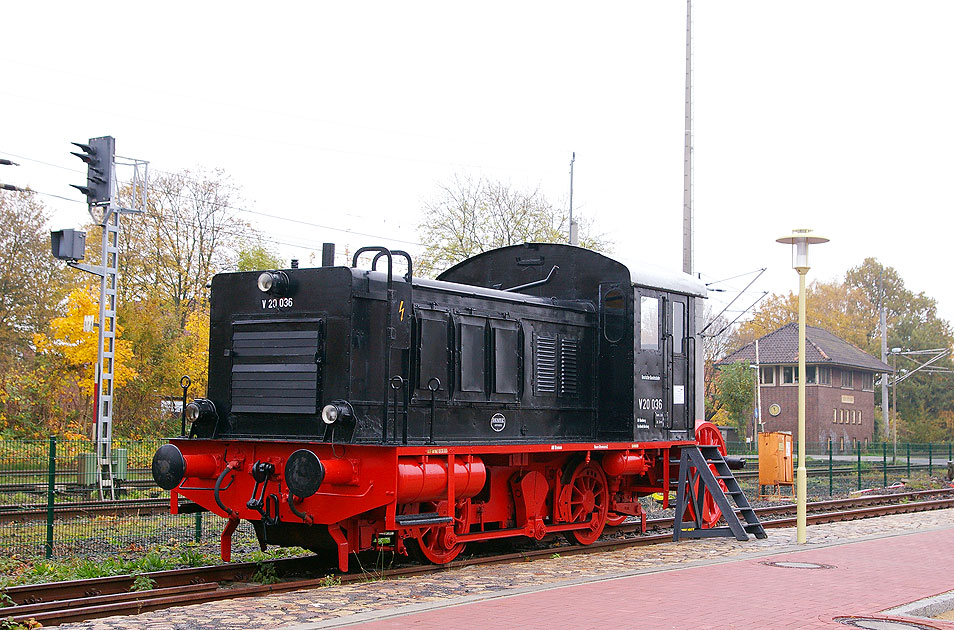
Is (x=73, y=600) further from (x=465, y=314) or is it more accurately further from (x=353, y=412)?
(x=465, y=314)

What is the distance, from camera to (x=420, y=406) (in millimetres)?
10328

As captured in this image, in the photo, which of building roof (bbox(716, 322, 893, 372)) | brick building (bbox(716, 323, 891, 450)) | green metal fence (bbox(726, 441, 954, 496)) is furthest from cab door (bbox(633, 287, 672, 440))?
building roof (bbox(716, 322, 893, 372))

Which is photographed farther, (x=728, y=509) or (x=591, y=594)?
(x=728, y=509)

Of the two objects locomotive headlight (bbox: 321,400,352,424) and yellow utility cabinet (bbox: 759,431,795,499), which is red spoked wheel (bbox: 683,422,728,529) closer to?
locomotive headlight (bbox: 321,400,352,424)

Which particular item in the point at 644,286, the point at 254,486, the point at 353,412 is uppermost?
the point at 644,286

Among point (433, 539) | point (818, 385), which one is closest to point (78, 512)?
point (433, 539)

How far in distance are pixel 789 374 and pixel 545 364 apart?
51.2 meters

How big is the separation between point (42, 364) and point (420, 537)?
86.3 feet

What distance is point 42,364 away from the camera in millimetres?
32094

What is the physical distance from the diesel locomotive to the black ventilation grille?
19 mm

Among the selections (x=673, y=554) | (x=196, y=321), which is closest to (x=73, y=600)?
(x=673, y=554)

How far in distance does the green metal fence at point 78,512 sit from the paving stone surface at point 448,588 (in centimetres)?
413

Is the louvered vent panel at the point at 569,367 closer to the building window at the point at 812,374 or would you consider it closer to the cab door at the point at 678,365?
the cab door at the point at 678,365

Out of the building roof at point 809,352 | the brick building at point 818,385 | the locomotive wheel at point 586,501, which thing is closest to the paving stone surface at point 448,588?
the locomotive wheel at point 586,501
